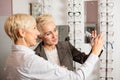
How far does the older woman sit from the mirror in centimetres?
122

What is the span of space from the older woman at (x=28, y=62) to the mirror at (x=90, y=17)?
47.9 inches

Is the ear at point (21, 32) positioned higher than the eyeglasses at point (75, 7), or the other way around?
the eyeglasses at point (75, 7)

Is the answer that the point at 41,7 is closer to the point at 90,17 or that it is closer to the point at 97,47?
the point at 90,17

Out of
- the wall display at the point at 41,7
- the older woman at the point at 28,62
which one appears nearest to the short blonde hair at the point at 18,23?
the older woman at the point at 28,62

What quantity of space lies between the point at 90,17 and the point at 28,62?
1.52 m

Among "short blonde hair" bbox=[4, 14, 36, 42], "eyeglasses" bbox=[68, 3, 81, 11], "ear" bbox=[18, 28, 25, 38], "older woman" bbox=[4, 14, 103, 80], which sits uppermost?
"eyeglasses" bbox=[68, 3, 81, 11]

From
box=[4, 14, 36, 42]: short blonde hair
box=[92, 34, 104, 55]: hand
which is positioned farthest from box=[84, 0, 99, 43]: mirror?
box=[4, 14, 36, 42]: short blonde hair

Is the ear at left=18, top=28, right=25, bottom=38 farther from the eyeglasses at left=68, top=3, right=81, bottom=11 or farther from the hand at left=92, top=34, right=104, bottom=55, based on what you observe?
the eyeglasses at left=68, top=3, right=81, bottom=11

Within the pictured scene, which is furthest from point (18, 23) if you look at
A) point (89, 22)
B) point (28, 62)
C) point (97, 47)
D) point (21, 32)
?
point (89, 22)

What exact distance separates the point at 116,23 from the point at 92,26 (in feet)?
0.89

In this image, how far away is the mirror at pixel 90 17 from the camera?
245 cm

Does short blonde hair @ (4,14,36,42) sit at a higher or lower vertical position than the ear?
higher

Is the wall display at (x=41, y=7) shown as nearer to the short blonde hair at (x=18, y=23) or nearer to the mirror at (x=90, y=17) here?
the mirror at (x=90, y=17)

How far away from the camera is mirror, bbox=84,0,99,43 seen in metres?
2.45
